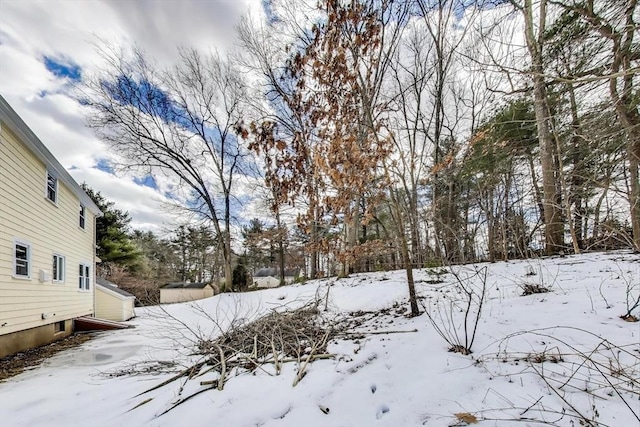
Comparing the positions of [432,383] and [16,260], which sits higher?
[16,260]

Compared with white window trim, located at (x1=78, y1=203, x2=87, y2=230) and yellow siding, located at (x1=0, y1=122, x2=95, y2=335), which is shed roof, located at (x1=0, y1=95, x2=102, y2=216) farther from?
white window trim, located at (x1=78, y1=203, x2=87, y2=230)

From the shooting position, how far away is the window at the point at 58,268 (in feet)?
27.3

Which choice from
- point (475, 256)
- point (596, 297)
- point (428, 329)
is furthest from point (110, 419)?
point (475, 256)

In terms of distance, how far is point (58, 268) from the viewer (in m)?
8.62

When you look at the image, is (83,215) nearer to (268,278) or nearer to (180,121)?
(180,121)

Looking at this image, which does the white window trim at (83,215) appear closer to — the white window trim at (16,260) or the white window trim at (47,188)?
the white window trim at (47,188)

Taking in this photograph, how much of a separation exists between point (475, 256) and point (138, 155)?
15629 millimetres

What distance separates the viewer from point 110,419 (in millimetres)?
2566

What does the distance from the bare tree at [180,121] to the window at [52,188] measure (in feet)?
20.0

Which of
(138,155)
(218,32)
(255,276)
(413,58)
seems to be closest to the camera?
(218,32)

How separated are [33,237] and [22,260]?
72cm

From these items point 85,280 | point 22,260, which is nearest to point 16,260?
point 22,260

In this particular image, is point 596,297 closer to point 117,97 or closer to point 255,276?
point 117,97

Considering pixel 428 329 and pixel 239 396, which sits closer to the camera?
pixel 239 396
